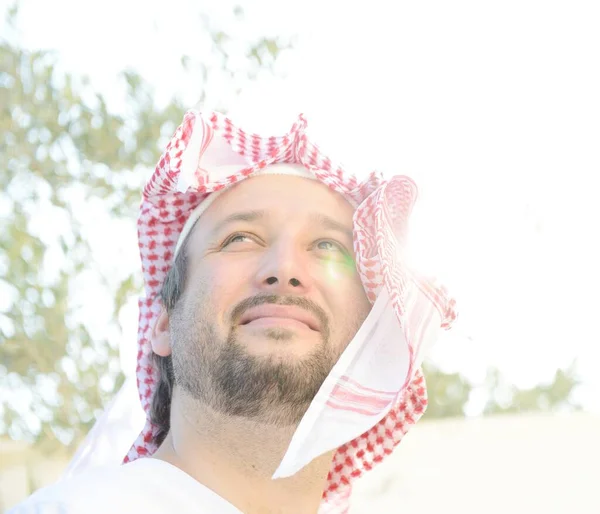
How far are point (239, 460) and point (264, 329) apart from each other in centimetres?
39

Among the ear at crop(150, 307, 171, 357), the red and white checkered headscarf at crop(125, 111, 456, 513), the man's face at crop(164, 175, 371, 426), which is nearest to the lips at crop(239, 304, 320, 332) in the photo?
the man's face at crop(164, 175, 371, 426)

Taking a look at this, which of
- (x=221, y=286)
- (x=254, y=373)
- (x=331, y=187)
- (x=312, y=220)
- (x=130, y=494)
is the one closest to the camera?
(x=130, y=494)

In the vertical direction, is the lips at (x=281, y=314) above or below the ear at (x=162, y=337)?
above

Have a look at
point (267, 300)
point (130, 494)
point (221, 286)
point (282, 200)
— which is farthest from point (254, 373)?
point (282, 200)

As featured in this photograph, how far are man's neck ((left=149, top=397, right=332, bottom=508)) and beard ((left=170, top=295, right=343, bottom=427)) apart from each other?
40 mm

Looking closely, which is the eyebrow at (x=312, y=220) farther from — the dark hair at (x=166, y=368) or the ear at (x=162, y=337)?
the ear at (x=162, y=337)

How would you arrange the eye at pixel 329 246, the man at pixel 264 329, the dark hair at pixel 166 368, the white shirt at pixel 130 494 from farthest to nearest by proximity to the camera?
1. the dark hair at pixel 166 368
2. the eye at pixel 329 246
3. the man at pixel 264 329
4. the white shirt at pixel 130 494

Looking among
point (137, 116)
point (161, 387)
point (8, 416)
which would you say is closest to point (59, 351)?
point (8, 416)

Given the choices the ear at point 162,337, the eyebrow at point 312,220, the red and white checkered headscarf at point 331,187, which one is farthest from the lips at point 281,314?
the ear at point 162,337

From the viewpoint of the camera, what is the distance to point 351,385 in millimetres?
1979

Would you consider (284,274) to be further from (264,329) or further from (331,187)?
(331,187)

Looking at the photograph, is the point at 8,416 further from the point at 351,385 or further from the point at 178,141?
the point at 351,385

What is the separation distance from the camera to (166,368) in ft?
8.92

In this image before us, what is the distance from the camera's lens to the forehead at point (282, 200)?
257 cm
